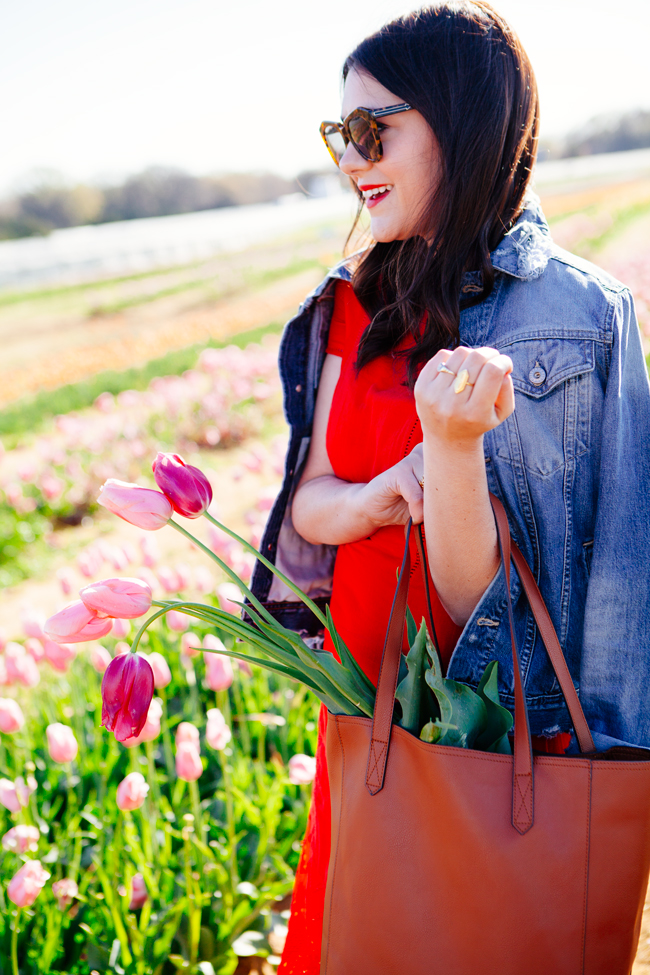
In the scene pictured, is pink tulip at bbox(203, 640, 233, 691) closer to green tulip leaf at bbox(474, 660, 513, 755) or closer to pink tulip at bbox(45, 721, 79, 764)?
pink tulip at bbox(45, 721, 79, 764)

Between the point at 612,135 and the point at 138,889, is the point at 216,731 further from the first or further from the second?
the point at 612,135

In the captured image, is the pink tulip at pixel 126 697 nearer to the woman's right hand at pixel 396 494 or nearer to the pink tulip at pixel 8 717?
the woman's right hand at pixel 396 494

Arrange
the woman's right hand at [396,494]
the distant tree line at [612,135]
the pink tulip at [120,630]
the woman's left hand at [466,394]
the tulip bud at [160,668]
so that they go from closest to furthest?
the woman's left hand at [466,394] → the woman's right hand at [396,494] → the tulip bud at [160,668] → the pink tulip at [120,630] → the distant tree line at [612,135]

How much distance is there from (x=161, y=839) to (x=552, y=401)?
59.6 inches

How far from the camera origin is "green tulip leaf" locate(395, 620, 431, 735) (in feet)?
3.13

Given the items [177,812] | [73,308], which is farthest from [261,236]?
[177,812]

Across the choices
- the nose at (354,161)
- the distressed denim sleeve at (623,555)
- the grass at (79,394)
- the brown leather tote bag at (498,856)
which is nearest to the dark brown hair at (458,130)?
the nose at (354,161)

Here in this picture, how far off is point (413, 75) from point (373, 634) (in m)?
0.93

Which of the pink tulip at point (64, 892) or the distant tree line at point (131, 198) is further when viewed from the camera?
the distant tree line at point (131, 198)

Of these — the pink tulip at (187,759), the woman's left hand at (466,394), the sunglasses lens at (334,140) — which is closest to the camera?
the woman's left hand at (466,394)

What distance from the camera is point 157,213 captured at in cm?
6106

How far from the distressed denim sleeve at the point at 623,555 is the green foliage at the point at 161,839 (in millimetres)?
945

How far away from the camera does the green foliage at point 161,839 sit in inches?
63.4

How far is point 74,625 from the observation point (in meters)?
0.94
